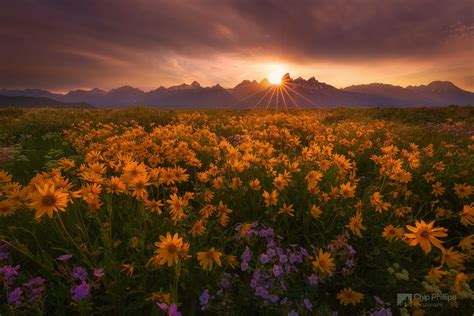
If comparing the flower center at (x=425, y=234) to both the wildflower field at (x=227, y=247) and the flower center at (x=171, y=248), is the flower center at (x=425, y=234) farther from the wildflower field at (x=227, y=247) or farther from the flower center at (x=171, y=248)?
the flower center at (x=171, y=248)

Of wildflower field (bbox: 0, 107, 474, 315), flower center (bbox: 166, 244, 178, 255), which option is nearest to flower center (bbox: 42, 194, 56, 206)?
wildflower field (bbox: 0, 107, 474, 315)

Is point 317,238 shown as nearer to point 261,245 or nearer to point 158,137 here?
point 261,245

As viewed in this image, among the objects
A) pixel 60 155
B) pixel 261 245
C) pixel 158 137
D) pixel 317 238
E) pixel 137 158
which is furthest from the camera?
pixel 60 155

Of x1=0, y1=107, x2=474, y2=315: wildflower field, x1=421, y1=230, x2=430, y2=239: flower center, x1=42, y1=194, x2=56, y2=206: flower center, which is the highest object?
x1=42, y1=194, x2=56, y2=206: flower center

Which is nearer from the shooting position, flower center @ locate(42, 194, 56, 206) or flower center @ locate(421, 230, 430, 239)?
flower center @ locate(42, 194, 56, 206)

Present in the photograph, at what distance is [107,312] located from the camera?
7.13 feet

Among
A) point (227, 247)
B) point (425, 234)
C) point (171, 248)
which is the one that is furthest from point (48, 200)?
point (425, 234)

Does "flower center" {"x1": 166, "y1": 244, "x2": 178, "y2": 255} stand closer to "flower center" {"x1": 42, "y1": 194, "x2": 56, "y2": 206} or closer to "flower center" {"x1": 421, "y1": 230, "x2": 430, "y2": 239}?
"flower center" {"x1": 42, "y1": 194, "x2": 56, "y2": 206}

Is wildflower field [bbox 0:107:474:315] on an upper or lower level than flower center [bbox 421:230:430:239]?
lower

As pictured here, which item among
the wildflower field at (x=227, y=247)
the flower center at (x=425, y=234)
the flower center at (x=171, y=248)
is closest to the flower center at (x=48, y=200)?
the wildflower field at (x=227, y=247)

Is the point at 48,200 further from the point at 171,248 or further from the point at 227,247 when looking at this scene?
the point at 227,247

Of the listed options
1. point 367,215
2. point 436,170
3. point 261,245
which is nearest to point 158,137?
point 261,245

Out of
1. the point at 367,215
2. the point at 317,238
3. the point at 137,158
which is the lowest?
the point at 317,238

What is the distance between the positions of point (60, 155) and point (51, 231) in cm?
520
